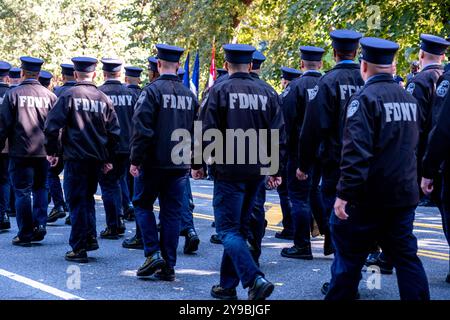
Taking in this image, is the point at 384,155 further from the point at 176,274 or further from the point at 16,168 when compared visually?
the point at 16,168

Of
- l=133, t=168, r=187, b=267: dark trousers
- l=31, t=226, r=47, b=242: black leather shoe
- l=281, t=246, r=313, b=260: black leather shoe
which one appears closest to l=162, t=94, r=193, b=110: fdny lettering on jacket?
l=133, t=168, r=187, b=267: dark trousers

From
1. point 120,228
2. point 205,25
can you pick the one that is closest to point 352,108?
point 120,228

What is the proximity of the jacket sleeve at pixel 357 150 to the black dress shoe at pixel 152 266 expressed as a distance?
2.62 meters

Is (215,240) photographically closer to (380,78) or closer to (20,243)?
(20,243)

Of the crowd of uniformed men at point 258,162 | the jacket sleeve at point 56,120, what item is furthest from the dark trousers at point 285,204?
the jacket sleeve at point 56,120

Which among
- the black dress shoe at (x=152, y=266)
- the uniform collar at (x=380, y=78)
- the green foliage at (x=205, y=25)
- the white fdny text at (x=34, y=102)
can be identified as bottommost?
the black dress shoe at (x=152, y=266)

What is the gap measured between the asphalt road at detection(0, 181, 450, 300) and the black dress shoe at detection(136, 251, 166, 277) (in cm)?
8

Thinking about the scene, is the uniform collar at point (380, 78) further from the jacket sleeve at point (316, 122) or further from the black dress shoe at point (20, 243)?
the black dress shoe at point (20, 243)

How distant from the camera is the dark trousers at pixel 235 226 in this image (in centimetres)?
630

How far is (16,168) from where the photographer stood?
380 inches

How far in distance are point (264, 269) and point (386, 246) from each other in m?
2.75

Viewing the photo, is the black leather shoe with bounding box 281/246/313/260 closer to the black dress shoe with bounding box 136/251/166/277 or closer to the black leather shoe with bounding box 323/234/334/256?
the black leather shoe with bounding box 323/234/334/256

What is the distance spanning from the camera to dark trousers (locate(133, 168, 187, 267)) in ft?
24.9
